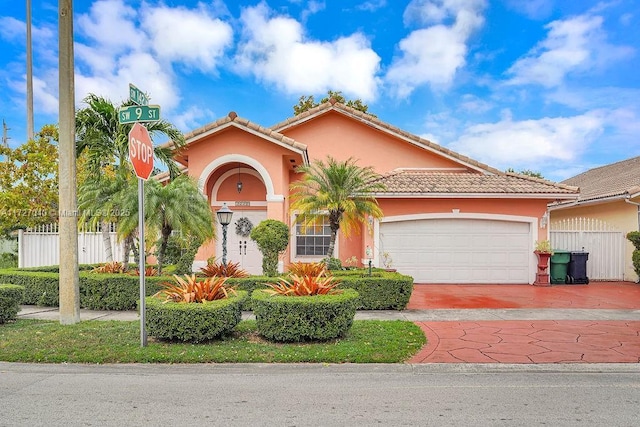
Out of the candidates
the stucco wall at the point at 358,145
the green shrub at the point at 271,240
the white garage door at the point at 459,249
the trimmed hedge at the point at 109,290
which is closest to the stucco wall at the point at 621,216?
the white garage door at the point at 459,249

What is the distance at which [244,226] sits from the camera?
14.8m

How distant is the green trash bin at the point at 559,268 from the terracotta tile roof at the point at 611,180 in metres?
3.40

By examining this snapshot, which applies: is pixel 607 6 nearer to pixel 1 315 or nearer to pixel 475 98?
pixel 475 98

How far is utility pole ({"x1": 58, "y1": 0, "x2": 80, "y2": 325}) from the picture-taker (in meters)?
7.60

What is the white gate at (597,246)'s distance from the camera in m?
15.4

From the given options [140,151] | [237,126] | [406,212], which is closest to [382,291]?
[406,212]

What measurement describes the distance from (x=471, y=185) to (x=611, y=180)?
33.0ft

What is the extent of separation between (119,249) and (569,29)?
56.4ft

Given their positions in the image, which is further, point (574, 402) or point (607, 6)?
point (607, 6)

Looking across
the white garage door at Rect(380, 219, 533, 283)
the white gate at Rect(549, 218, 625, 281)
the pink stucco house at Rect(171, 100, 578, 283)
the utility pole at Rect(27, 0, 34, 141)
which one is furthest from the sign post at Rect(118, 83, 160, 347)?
the utility pole at Rect(27, 0, 34, 141)

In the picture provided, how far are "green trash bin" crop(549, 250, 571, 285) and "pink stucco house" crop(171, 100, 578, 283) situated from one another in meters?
0.73

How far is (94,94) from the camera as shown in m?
10.7

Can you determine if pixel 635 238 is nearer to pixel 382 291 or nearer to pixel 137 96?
pixel 382 291

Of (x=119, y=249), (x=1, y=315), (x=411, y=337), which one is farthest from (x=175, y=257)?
(x=411, y=337)
